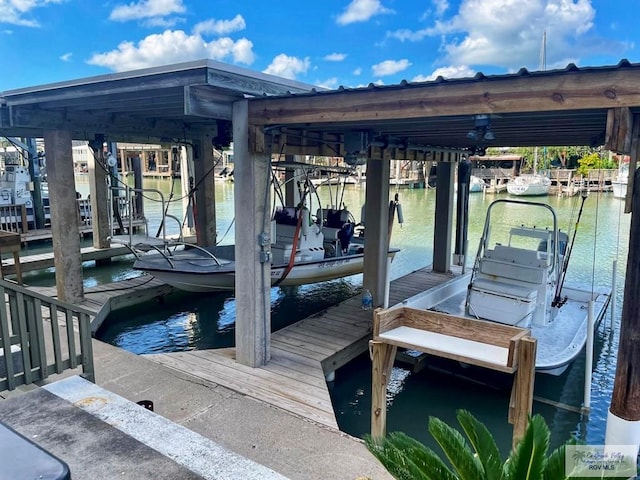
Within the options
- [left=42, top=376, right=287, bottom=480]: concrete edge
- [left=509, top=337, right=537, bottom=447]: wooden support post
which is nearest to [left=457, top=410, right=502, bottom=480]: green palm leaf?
[left=42, top=376, right=287, bottom=480]: concrete edge

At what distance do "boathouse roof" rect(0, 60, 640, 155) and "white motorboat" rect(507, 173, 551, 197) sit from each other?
24018 millimetres

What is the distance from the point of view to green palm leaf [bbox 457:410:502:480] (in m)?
1.96

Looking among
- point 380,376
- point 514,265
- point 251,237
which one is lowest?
point 380,376

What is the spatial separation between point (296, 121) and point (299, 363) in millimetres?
2463

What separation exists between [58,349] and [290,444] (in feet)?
5.82

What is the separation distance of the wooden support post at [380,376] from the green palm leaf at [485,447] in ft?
4.99

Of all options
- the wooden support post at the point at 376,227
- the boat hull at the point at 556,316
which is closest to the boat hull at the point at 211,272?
the wooden support post at the point at 376,227

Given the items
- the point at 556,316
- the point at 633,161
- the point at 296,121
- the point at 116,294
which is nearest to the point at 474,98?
the point at 633,161

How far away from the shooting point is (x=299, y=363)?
4.94 m

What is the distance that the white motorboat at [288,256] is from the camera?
6988 mm

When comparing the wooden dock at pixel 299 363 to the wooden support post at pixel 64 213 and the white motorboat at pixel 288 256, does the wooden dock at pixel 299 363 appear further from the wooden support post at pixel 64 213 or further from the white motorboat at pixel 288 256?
the wooden support post at pixel 64 213

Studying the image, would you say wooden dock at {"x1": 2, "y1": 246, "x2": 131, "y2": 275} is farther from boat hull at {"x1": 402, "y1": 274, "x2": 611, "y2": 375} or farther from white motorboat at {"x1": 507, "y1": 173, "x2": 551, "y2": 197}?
white motorboat at {"x1": 507, "y1": 173, "x2": 551, "y2": 197}

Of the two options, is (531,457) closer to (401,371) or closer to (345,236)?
(401,371)

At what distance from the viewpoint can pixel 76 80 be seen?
503cm
